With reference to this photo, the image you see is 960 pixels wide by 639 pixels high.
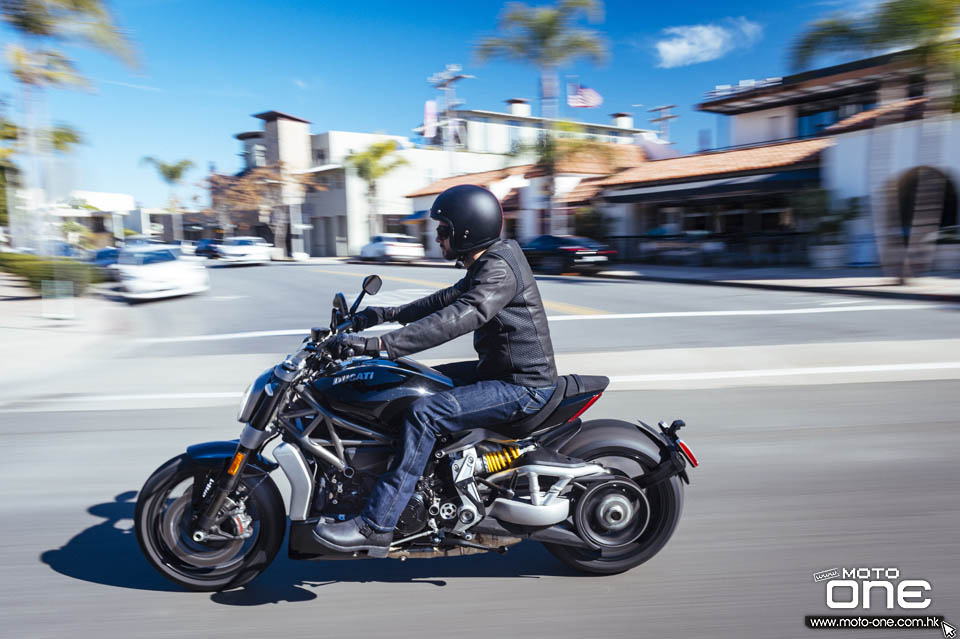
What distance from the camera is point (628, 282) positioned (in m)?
22.5

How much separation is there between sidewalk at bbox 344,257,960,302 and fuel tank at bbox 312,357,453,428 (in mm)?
15506

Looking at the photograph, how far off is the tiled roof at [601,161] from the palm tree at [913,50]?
15.4 m

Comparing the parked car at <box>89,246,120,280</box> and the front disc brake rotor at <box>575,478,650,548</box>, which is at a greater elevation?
the parked car at <box>89,246,120,280</box>

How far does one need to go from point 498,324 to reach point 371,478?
0.91m

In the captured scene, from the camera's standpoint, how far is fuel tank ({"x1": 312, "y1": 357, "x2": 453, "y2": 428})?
10.7 ft

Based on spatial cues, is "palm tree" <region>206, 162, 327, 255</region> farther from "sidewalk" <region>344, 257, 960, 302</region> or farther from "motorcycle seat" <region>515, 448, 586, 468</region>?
"motorcycle seat" <region>515, 448, 586, 468</region>

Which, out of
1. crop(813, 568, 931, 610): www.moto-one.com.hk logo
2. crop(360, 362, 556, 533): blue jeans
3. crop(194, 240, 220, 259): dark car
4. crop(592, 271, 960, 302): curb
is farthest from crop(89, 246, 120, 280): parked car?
crop(813, 568, 931, 610): www.moto-one.com.hk logo

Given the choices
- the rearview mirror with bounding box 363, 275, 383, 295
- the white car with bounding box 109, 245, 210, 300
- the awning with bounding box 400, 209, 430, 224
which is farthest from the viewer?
the awning with bounding box 400, 209, 430, 224

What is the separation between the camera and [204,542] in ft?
11.1

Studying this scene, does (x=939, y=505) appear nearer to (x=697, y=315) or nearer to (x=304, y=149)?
(x=697, y=315)

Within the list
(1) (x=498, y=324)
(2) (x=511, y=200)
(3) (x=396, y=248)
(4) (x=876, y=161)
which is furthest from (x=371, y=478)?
(2) (x=511, y=200)

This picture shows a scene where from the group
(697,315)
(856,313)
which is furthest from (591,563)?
(856,313)

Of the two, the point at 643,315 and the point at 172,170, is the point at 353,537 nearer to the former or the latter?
the point at 643,315

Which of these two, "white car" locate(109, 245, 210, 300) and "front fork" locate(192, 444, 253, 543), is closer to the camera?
"front fork" locate(192, 444, 253, 543)
